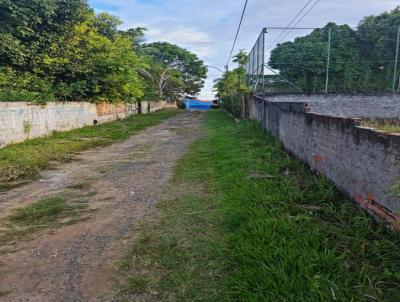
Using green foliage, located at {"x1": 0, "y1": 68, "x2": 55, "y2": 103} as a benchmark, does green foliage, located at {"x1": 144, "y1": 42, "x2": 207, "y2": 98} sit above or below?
above

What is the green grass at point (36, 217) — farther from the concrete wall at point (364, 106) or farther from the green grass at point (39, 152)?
the concrete wall at point (364, 106)

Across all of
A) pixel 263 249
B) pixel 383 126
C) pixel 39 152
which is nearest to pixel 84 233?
pixel 263 249

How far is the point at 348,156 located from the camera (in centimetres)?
392

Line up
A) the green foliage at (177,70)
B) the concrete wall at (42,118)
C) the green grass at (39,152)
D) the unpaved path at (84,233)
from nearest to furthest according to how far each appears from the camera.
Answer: the unpaved path at (84,233)
the green grass at (39,152)
the concrete wall at (42,118)
the green foliage at (177,70)

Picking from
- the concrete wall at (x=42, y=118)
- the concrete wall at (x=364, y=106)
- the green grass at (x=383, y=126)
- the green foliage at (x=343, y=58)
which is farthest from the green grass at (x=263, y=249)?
the green foliage at (x=343, y=58)

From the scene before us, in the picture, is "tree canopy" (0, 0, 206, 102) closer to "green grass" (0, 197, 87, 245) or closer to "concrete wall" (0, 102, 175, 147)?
"concrete wall" (0, 102, 175, 147)

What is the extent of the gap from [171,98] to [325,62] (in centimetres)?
3909

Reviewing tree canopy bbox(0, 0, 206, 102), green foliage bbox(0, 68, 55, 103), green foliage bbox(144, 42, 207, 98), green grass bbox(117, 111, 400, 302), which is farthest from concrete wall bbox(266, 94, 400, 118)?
green foliage bbox(144, 42, 207, 98)

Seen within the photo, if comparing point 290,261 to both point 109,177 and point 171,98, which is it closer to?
point 109,177

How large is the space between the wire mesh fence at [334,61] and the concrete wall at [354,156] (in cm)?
649

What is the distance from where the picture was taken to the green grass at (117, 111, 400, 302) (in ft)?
7.52

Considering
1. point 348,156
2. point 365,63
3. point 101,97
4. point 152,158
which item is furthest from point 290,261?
point 101,97

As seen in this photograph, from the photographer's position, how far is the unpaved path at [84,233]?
Result: 8.11ft

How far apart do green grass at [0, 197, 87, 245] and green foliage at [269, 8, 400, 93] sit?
1005 cm
